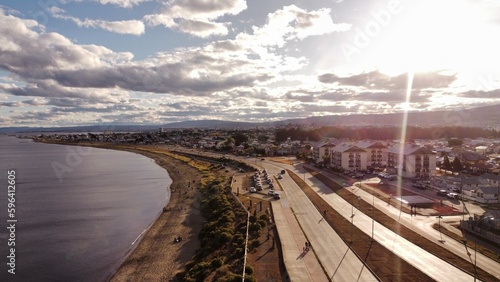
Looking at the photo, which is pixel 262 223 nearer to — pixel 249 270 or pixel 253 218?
pixel 253 218

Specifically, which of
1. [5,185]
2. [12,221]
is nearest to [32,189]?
[5,185]

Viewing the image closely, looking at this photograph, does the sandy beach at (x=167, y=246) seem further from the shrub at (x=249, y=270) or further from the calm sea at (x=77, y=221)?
the shrub at (x=249, y=270)

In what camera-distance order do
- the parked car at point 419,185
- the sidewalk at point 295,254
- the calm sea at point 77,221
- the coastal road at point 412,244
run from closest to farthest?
the sidewalk at point 295,254 < the coastal road at point 412,244 < the calm sea at point 77,221 < the parked car at point 419,185

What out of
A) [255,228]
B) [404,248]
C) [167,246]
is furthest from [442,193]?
[167,246]

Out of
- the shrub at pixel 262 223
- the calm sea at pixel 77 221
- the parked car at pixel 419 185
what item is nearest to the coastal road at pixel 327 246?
the shrub at pixel 262 223

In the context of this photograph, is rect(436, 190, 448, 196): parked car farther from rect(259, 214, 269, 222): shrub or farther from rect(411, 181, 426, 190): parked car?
rect(259, 214, 269, 222): shrub

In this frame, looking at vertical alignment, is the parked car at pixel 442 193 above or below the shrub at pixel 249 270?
above

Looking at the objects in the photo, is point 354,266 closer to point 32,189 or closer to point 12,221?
point 12,221
